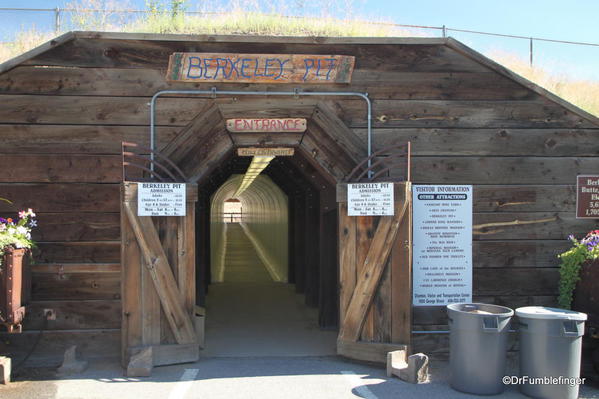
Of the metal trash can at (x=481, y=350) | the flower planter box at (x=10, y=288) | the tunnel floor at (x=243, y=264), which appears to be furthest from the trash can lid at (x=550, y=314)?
the tunnel floor at (x=243, y=264)

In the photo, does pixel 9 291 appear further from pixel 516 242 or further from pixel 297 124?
pixel 516 242

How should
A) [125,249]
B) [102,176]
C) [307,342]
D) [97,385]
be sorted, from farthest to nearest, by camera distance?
[307,342] < [102,176] < [125,249] < [97,385]

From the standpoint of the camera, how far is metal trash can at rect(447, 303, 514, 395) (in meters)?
6.42

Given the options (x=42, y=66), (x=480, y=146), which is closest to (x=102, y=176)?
(x=42, y=66)

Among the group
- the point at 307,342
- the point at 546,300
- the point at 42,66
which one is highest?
the point at 42,66

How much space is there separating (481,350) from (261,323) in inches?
193

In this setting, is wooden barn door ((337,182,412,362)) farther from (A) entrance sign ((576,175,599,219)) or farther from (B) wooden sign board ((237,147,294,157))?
(A) entrance sign ((576,175,599,219))

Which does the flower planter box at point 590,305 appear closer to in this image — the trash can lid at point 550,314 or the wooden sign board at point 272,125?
the trash can lid at point 550,314

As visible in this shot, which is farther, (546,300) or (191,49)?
(546,300)

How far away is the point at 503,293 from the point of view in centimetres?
831

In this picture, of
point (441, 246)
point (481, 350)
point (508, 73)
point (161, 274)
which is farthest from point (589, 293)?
point (161, 274)

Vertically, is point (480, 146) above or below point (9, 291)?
above

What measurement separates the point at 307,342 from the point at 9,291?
4.20 m

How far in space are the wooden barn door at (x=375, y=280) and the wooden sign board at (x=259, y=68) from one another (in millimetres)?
1545
